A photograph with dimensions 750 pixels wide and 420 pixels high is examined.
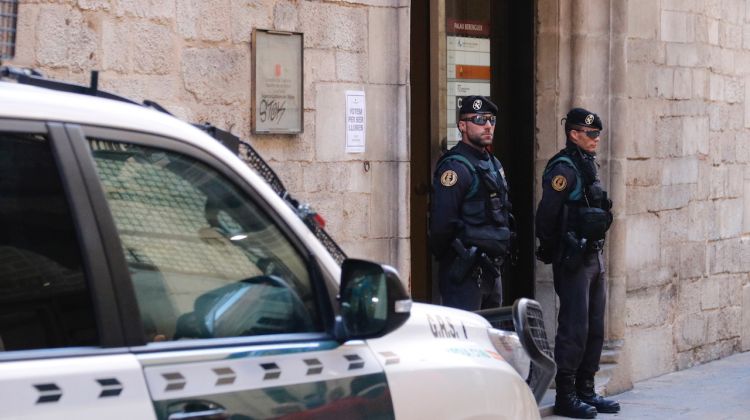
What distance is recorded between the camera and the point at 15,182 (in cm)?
252

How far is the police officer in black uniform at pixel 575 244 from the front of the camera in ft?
27.4

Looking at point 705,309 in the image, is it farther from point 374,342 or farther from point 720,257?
point 374,342

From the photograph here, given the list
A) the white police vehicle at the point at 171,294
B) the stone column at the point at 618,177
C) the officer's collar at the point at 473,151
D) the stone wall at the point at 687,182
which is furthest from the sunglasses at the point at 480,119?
the white police vehicle at the point at 171,294

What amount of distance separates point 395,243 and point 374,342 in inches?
191

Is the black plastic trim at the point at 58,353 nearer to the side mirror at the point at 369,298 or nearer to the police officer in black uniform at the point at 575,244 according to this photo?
the side mirror at the point at 369,298

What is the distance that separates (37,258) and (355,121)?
213 inches

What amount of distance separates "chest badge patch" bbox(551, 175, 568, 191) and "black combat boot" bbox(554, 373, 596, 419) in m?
1.19

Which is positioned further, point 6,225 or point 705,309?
point 705,309

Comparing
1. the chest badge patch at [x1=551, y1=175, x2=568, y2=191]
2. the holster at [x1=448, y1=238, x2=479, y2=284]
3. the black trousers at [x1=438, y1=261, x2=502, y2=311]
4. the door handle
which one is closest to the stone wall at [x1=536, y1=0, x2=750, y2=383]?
the chest badge patch at [x1=551, y1=175, x2=568, y2=191]

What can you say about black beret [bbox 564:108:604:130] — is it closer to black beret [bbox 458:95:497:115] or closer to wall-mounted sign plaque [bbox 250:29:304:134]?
black beret [bbox 458:95:497:115]

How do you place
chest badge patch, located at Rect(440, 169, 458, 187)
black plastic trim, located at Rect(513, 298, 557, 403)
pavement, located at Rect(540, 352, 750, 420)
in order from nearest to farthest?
black plastic trim, located at Rect(513, 298, 557, 403)
chest badge patch, located at Rect(440, 169, 458, 187)
pavement, located at Rect(540, 352, 750, 420)

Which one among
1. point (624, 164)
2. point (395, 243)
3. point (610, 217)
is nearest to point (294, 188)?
point (395, 243)

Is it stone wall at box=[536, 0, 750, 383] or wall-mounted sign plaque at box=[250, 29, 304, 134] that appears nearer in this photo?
wall-mounted sign plaque at box=[250, 29, 304, 134]

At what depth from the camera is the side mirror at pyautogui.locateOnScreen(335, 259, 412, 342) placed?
9.92 ft
